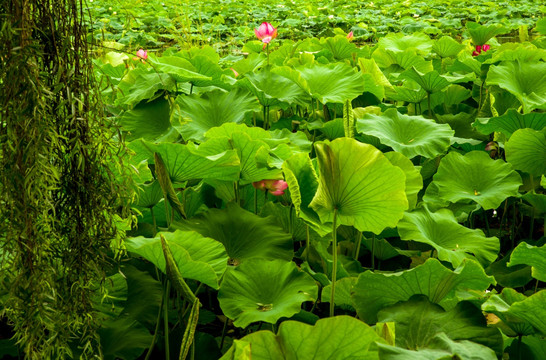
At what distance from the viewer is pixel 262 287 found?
3.29ft

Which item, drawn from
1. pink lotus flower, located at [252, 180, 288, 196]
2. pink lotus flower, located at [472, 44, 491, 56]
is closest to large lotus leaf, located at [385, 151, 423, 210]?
pink lotus flower, located at [252, 180, 288, 196]

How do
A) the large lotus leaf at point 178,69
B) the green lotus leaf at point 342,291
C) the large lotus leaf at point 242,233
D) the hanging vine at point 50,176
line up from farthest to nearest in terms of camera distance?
the large lotus leaf at point 178,69
the large lotus leaf at point 242,233
the green lotus leaf at point 342,291
the hanging vine at point 50,176

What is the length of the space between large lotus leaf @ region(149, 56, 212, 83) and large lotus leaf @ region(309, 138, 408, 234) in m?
0.61

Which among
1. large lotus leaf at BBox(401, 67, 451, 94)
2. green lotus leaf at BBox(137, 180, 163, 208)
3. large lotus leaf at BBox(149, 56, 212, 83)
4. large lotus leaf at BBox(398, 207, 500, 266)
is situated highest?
large lotus leaf at BBox(149, 56, 212, 83)

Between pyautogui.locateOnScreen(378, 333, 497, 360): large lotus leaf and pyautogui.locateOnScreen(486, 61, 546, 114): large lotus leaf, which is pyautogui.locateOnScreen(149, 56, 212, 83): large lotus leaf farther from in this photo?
pyautogui.locateOnScreen(378, 333, 497, 360): large lotus leaf

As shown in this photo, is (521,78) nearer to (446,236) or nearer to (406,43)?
(446,236)

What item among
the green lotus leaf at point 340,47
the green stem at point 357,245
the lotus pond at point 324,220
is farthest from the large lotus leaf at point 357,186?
the green lotus leaf at point 340,47

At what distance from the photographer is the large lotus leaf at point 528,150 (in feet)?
4.48

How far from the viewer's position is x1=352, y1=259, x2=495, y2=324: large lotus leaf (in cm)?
89

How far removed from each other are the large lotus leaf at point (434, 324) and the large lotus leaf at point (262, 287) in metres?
0.15

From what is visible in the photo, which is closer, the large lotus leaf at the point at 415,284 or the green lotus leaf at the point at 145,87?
the large lotus leaf at the point at 415,284

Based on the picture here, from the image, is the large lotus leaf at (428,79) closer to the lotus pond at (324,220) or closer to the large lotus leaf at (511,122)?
the lotus pond at (324,220)

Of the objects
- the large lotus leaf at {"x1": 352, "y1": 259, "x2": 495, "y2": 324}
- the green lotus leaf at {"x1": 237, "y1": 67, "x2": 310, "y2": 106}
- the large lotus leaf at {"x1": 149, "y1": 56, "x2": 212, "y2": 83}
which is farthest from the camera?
the green lotus leaf at {"x1": 237, "y1": 67, "x2": 310, "y2": 106}

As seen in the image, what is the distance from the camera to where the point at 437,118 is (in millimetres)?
1802
